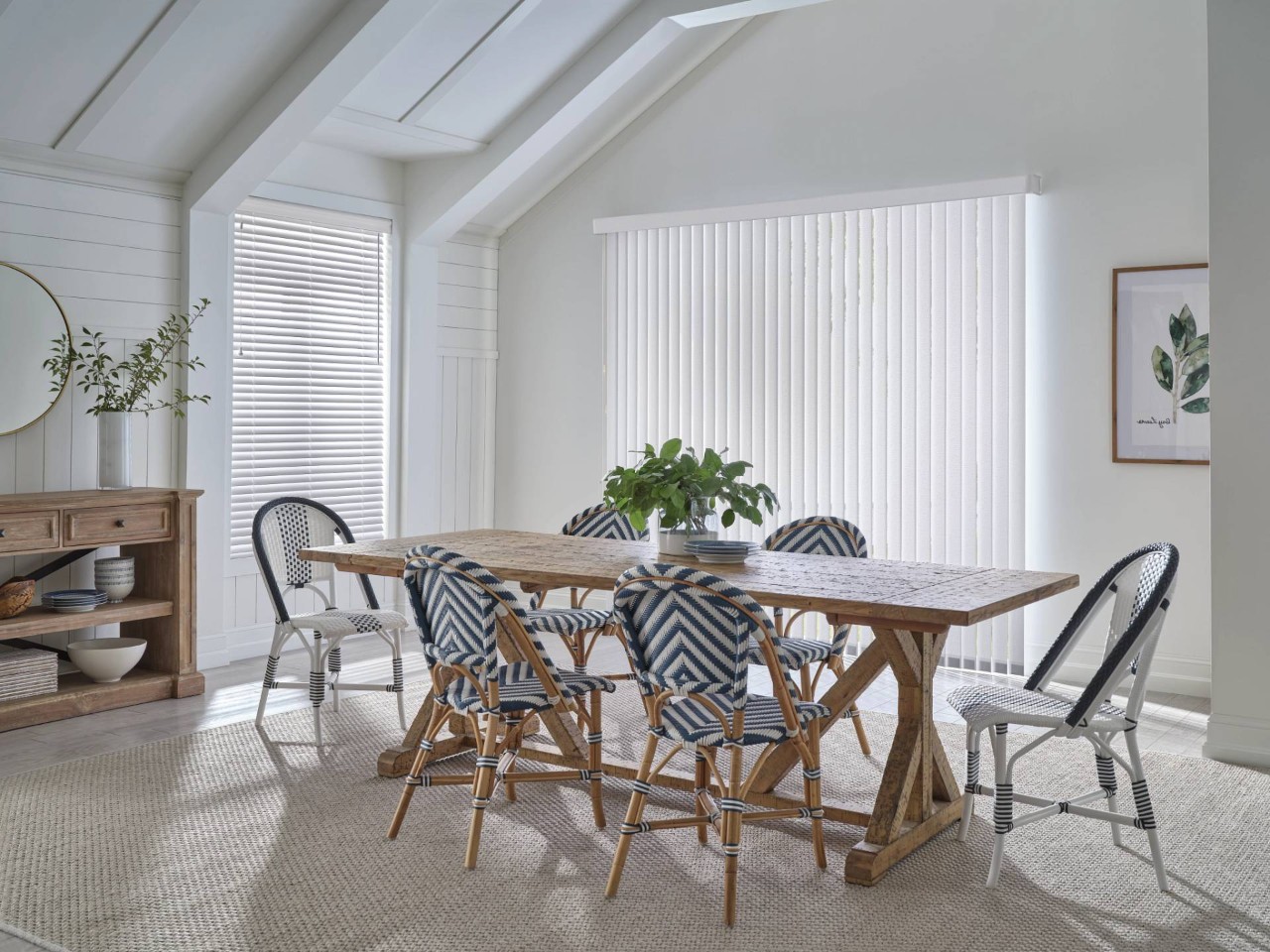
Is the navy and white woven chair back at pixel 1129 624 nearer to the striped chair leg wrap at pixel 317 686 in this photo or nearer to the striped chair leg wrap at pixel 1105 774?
the striped chair leg wrap at pixel 1105 774

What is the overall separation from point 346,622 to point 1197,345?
3.67 metres

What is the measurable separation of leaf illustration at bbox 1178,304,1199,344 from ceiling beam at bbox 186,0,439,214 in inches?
133

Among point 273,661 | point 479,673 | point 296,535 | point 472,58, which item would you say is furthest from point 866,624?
point 472,58

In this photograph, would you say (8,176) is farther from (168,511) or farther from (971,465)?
(971,465)

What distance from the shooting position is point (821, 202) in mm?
6012

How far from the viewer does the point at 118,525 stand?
4.91m

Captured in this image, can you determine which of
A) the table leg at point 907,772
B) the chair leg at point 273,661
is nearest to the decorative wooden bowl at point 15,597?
the chair leg at point 273,661

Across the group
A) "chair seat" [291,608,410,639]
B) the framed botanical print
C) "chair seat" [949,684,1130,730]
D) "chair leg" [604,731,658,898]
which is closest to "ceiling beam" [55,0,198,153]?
"chair seat" [291,608,410,639]

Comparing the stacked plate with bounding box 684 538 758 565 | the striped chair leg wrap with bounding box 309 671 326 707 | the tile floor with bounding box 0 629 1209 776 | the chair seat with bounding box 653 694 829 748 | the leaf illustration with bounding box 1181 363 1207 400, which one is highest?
the leaf illustration with bounding box 1181 363 1207 400

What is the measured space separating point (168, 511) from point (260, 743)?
123 centimetres

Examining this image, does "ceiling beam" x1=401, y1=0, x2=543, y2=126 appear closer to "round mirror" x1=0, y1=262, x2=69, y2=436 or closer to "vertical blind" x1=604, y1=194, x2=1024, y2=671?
"vertical blind" x1=604, y1=194, x2=1024, y2=671

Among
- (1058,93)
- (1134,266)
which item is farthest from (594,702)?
(1058,93)

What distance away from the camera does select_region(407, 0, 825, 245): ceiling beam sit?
5605 millimetres

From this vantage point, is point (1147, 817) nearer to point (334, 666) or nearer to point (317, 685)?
point (317, 685)
